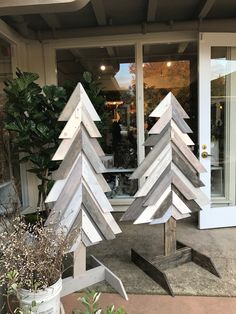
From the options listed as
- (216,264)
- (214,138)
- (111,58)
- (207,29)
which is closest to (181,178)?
(216,264)

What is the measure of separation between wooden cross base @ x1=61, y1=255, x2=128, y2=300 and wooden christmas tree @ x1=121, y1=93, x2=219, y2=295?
1.11 ft

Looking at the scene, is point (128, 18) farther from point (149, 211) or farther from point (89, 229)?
point (89, 229)

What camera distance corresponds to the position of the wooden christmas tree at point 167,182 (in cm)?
251

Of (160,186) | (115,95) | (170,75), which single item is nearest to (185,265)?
(160,186)

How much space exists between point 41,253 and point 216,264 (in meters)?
1.73

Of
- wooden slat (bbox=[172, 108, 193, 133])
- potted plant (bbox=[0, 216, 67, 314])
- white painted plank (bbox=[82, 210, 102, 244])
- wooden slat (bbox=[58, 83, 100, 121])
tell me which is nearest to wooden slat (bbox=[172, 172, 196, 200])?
wooden slat (bbox=[172, 108, 193, 133])

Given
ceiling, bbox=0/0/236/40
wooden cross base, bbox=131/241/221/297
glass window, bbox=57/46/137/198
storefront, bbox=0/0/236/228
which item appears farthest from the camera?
glass window, bbox=57/46/137/198

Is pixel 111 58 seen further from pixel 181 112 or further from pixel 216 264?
pixel 216 264

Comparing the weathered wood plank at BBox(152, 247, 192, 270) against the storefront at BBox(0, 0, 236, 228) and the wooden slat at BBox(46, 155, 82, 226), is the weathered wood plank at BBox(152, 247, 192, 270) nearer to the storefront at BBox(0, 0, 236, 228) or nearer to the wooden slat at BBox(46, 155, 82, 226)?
the storefront at BBox(0, 0, 236, 228)

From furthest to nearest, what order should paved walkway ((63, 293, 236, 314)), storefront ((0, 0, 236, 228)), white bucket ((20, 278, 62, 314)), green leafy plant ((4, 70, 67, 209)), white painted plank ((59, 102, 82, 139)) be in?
storefront ((0, 0, 236, 228)) → green leafy plant ((4, 70, 67, 209)) → white painted plank ((59, 102, 82, 139)) → paved walkway ((63, 293, 236, 314)) → white bucket ((20, 278, 62, 314))

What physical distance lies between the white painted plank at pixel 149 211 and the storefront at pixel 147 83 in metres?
1.11

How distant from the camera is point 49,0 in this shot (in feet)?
6.81

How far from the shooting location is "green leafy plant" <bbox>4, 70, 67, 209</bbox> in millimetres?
3160

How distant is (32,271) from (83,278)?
2.54ft
